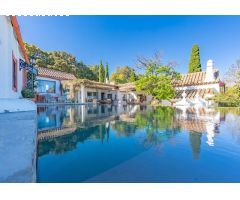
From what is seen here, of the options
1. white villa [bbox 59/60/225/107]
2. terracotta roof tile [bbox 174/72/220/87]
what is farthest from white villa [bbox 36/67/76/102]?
terracotta roof tile [bbox 174/72/220/87]

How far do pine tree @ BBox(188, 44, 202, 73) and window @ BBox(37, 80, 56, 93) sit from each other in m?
20.7

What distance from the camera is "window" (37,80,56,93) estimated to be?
694 inches

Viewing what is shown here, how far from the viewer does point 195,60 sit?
29078 mm

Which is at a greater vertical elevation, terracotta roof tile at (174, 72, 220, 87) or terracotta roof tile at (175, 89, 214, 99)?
terracotta roof tile at (174, 72, 220, 87)

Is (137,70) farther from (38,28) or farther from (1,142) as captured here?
(1,142)

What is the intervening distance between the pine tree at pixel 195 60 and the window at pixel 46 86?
2072 cm

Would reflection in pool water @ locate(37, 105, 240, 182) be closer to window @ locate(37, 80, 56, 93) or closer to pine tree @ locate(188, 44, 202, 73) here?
window @ locate(37, 80, 56, 93)

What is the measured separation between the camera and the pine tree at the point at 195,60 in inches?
1129

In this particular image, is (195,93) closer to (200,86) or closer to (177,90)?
(200,86)

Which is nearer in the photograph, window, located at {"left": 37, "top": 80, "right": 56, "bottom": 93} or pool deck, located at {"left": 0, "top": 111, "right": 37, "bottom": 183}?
pool deck, located at {"left": 0, "top": 111, "right": 37, "bottom": 183}

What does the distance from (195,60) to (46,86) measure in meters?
22.0

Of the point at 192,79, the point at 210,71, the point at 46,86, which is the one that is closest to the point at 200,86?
the point at 192,79

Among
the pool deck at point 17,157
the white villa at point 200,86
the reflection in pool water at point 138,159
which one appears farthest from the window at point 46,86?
the pool deck at point 17,157
